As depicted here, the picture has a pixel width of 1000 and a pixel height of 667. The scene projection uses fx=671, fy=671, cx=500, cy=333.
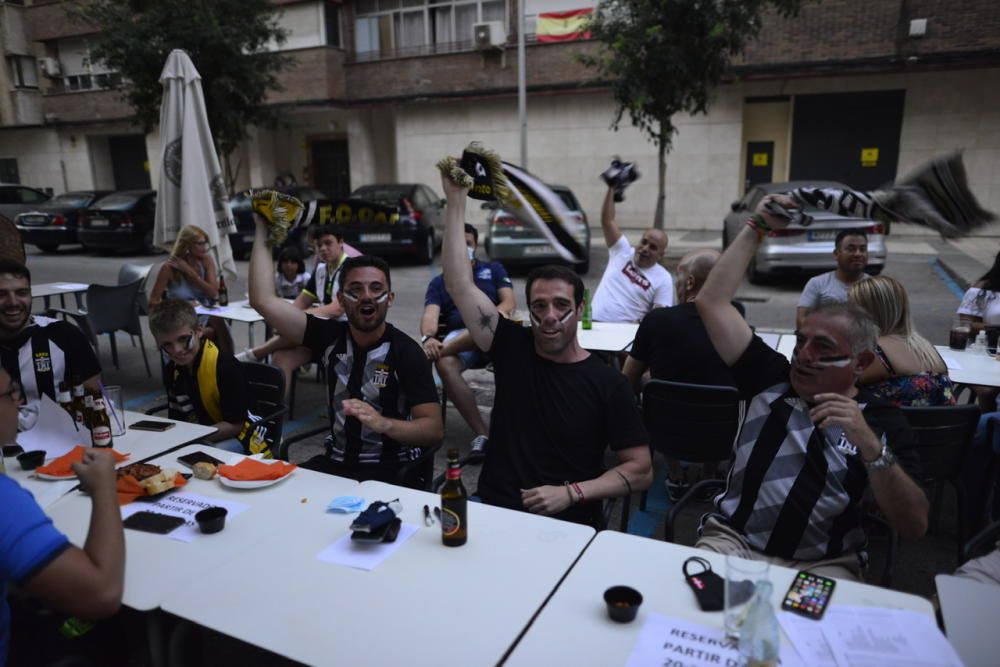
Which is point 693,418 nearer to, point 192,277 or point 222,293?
point 222,293

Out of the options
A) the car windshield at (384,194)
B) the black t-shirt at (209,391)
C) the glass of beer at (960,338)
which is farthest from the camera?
the car windshield at (384,194)

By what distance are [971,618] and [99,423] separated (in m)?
3.40

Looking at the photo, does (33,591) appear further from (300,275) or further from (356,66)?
(356,66)

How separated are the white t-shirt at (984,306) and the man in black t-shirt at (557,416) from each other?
3579 millimetres

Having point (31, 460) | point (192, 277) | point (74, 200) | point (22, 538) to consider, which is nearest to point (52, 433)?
point (31, 460)

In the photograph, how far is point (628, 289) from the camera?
5.73 metres

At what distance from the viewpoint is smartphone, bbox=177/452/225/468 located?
Result: 9.47 ft

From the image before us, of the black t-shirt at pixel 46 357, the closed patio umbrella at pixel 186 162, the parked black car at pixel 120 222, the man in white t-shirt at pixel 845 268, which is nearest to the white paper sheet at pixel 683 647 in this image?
the black t-shirt at pixel 46 357

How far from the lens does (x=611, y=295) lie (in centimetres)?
582

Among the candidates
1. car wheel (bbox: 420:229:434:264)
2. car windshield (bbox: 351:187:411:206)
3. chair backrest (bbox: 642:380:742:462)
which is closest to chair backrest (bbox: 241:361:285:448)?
chair backrest (bbox: 642:380:742:462)

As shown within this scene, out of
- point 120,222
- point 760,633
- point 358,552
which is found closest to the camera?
point 760,633

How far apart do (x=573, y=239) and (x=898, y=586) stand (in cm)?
239

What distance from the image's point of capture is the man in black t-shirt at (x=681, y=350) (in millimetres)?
3955

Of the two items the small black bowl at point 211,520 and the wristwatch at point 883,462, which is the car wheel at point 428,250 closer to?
the small black bowl at point 211,520
